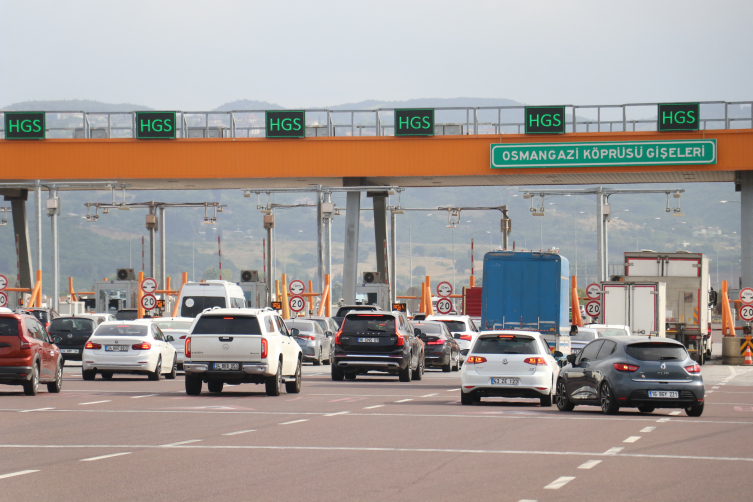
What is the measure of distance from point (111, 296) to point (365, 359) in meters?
28.8

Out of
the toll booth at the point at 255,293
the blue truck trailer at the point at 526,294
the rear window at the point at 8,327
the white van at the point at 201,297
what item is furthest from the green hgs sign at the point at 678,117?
the rear window at the point at 8,327

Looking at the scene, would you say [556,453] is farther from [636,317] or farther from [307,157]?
[307,157]

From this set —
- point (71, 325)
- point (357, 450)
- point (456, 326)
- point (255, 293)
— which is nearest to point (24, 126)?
point (255, 293)

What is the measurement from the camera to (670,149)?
151 ft

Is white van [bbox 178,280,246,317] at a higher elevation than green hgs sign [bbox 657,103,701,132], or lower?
lower

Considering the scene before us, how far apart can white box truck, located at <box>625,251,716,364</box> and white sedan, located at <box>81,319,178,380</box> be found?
2096 cm

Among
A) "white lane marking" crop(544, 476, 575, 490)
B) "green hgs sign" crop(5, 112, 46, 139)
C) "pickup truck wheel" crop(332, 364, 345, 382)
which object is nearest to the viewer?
"white lane marking" crop(544, 476, 575, 490)

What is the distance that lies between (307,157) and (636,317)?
14.7 meters

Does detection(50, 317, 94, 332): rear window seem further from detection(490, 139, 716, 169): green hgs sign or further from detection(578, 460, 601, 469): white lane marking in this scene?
detection(578, 460, 601, 469): white lane marking

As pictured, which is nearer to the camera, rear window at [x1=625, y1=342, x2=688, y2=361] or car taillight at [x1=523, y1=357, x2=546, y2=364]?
rear window at [x1=625, y1=342, x2=688, y2=361]

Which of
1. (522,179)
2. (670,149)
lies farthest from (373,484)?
(522,179)

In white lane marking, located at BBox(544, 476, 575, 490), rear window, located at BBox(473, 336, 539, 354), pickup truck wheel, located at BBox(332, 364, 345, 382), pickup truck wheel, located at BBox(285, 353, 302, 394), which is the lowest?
pickup truck wheel, located at BBox(332, 364, 345, 382)

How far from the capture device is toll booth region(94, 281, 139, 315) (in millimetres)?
54375

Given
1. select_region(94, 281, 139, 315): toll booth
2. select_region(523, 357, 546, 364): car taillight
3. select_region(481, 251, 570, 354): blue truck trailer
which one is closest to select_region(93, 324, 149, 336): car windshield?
select_region(481, 251, 570, 354): blue truck trailer
